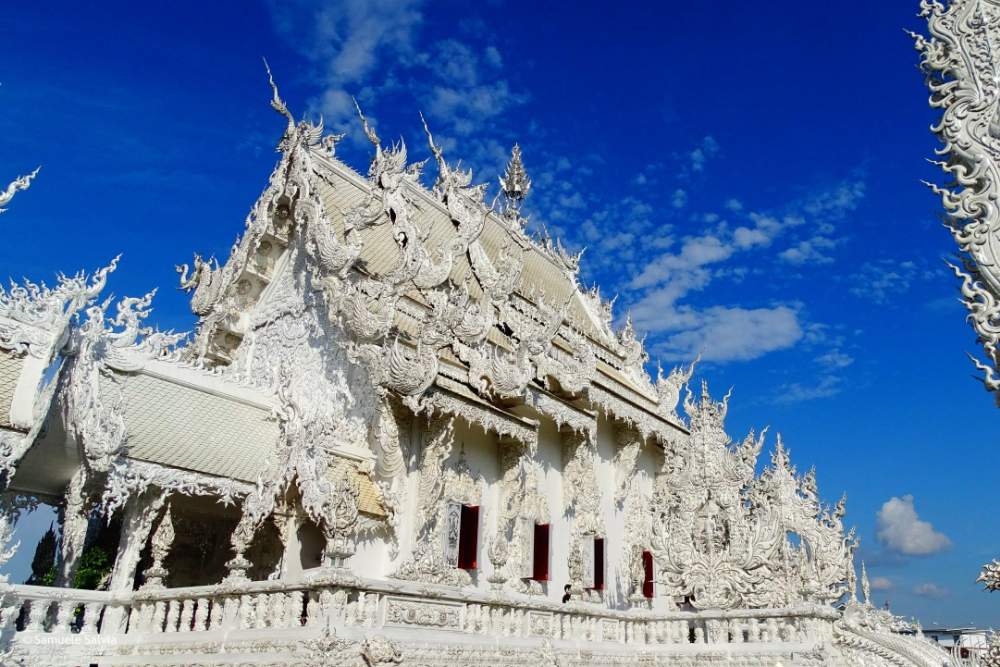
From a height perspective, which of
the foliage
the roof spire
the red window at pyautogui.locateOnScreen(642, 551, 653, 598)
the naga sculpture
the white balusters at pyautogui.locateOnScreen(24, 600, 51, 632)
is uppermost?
the roof spire

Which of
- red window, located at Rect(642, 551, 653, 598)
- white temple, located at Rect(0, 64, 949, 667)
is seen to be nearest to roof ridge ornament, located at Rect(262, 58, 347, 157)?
white temple, located at Rect(0, 64, 949, 667)

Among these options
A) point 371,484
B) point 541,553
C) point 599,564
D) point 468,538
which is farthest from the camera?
point 599,564

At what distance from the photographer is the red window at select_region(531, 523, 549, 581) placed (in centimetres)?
1249

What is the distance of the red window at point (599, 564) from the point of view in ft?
45.1

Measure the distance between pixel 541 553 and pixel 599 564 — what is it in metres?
1.66

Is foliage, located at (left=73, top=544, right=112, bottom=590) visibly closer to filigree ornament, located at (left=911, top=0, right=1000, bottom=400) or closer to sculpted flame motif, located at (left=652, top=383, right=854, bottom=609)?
sculpted flame motif, located at (left=652, top=383, right=854, bottom=609)

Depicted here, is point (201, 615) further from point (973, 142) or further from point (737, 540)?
point (973, 142)

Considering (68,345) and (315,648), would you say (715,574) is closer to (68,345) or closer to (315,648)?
(315,648)

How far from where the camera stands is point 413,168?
1438 cm

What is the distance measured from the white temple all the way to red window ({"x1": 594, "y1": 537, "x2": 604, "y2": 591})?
0.03 metres

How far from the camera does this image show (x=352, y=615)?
7570 mm

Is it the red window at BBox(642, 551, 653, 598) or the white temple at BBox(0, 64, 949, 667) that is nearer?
the white temple at BBox(0, 64, 949, 667)

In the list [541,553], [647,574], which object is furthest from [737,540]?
[647,574]

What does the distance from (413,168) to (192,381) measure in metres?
5.52
